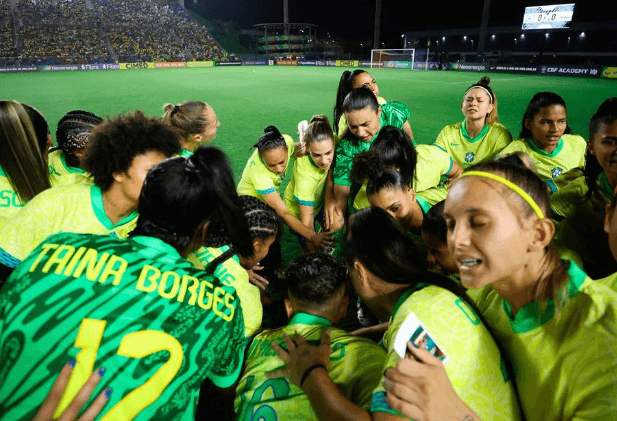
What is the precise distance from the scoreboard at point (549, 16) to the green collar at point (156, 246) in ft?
138

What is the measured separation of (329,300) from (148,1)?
58555mm

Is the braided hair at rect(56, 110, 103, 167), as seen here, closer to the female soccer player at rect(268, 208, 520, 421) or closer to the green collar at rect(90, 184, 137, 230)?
the green collar at rect(90, 184, 137, 230)

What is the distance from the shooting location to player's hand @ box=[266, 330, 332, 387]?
1600 mm

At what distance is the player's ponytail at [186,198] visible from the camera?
1458 millimetres

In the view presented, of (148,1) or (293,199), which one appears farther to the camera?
(148,1)

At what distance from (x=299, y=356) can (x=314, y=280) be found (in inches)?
23.2

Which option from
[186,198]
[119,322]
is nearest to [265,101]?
[186,198]

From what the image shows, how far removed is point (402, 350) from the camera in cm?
132

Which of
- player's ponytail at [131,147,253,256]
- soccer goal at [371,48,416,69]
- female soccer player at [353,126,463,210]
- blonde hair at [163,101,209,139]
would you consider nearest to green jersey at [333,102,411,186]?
female soccer player at [353,126,463,210]

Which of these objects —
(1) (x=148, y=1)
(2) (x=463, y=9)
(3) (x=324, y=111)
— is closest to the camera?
(3) (x=324, y=111)

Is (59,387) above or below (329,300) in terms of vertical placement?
above

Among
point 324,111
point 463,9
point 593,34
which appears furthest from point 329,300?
point 463,9

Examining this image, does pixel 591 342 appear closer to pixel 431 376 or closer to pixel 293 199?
pixel 431 376

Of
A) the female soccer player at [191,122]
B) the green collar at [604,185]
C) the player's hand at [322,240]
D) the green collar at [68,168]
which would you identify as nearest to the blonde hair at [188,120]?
the female soccer player at [191,122]
